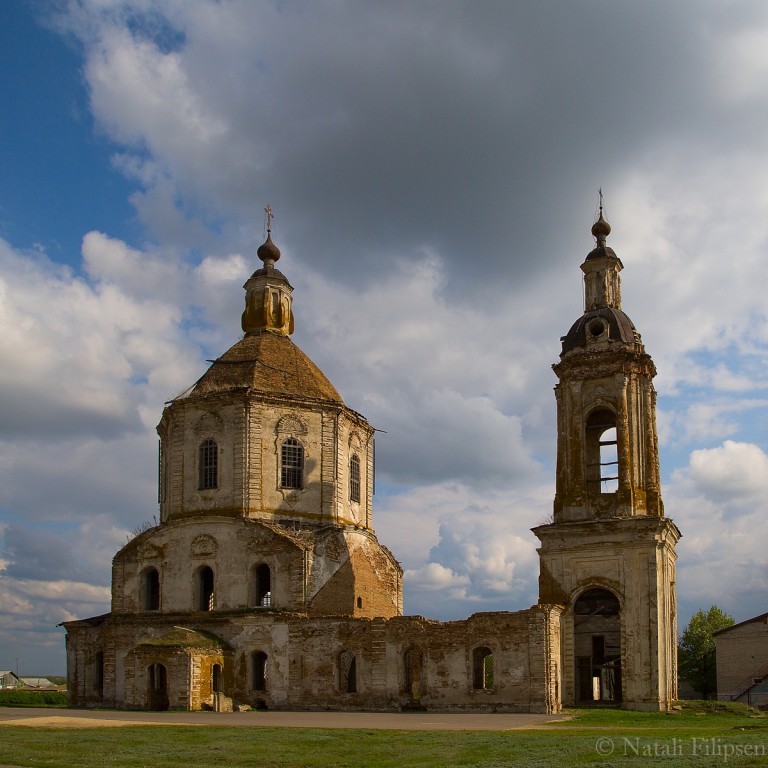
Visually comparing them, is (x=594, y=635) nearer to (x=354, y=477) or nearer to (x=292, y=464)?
(x=354, y=477)

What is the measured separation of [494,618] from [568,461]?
603 cm

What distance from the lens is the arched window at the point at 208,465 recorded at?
36906mm

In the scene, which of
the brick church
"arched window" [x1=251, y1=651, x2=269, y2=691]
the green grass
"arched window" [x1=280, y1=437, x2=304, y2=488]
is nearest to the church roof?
the brick church

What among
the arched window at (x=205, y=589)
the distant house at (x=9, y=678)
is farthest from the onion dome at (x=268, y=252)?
the distant house at (x=9, y=678)

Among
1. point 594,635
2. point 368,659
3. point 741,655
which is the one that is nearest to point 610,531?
point 594,635

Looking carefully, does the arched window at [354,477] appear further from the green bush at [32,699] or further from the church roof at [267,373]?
the green bush at [32,699]

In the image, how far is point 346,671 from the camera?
32.7 metres

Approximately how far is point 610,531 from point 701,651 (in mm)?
27815

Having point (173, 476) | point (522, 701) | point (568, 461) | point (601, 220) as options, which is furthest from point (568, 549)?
point (173, 476)

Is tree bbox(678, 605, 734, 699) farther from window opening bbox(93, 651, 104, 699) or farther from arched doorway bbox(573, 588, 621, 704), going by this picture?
window opening bbox(93, 651, 104, 699)

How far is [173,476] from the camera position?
37562 mm

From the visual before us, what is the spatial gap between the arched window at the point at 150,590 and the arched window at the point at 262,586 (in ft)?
13.4

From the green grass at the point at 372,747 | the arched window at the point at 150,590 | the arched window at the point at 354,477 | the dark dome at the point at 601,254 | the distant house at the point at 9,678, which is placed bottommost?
the distant house at the point at 9,678

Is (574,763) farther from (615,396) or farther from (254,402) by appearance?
(254,402)
